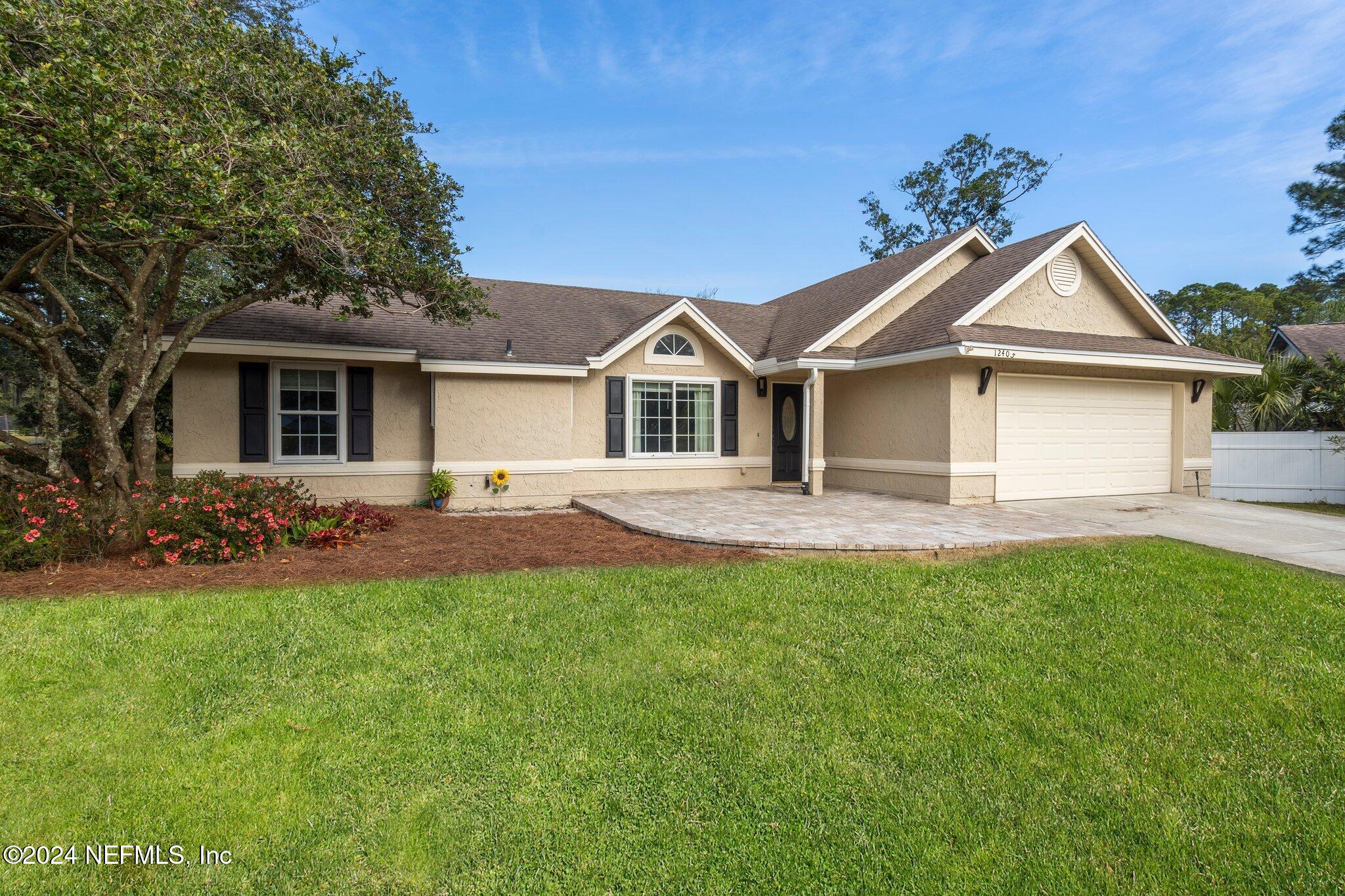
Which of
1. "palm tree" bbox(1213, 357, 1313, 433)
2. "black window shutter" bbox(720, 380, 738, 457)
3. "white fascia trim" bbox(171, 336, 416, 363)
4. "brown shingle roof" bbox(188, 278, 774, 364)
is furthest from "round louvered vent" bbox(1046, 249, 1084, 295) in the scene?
"white fascia trim" bbox(171, 336, 416, 363)

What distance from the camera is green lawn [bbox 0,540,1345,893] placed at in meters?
2.75

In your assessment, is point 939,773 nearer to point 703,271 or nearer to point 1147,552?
point 1147,552

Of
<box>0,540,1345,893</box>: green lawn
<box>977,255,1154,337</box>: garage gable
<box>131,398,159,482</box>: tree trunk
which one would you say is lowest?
<box>0,540,1345,893</box>: green lawn

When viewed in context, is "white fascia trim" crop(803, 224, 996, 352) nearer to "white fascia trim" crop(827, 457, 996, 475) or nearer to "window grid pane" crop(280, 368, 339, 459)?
"white fascia trim" crop(827, 457, 996, 475)

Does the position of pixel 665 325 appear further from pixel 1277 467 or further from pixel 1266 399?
pixel 1266 399

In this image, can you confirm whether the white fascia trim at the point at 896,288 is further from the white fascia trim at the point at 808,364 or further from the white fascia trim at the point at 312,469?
the white fascia trim at the point at 312,469

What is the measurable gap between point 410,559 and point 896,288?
37.7 feet

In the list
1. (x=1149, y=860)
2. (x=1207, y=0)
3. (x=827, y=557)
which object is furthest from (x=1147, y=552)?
(x=1207, y=0)

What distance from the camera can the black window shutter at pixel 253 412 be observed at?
11.0 metres

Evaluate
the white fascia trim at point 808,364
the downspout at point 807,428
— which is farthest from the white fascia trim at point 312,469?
the downspout at point 807,428

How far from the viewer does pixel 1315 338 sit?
23953 mm

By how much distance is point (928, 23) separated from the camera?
47.5 feet

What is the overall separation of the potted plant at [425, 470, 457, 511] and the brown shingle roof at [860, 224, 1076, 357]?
28.2ft
